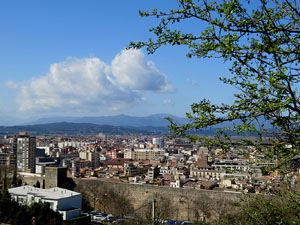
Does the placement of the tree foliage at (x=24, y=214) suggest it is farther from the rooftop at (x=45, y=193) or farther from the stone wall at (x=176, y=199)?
the stone wall at (x=176, y=199)

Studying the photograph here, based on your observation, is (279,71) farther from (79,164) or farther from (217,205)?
(79,164)

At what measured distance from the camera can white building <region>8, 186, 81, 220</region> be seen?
52.4ft

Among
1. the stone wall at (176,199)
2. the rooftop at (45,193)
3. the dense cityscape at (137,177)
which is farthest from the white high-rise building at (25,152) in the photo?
the rooftop at (45,193)

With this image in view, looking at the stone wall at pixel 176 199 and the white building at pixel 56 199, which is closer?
the white building at pixel 56 199

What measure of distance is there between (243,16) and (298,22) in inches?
16.2

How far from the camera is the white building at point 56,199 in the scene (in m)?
16.0

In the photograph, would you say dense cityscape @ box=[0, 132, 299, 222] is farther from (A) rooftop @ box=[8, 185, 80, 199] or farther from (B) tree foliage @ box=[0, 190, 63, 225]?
(B) tree foliage @ box=[0, 190, 63, 225]

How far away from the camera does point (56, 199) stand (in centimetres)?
1602

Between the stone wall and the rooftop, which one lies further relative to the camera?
the rooftop

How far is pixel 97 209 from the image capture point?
19.3m

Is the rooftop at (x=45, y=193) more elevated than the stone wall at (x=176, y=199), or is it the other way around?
the rooftop at (x=45, y=193)

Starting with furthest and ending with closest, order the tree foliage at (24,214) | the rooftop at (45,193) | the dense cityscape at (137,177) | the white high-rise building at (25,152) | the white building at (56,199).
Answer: the white high-rise building at (25,152), the rooftop at (45,193), the white building at (56,199), the tree foliage at (24,214), the dense cityscape at (137,177)

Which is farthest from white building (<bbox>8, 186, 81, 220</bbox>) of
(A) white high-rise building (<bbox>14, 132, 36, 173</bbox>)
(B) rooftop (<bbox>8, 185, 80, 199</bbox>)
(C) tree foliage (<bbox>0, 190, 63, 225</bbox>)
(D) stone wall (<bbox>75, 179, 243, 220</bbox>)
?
(A) white high-rise building (<bbox>14, 132, 36, 173</bbox>)

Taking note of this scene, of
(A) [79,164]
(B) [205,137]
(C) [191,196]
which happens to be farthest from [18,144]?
(B) [205,137]
